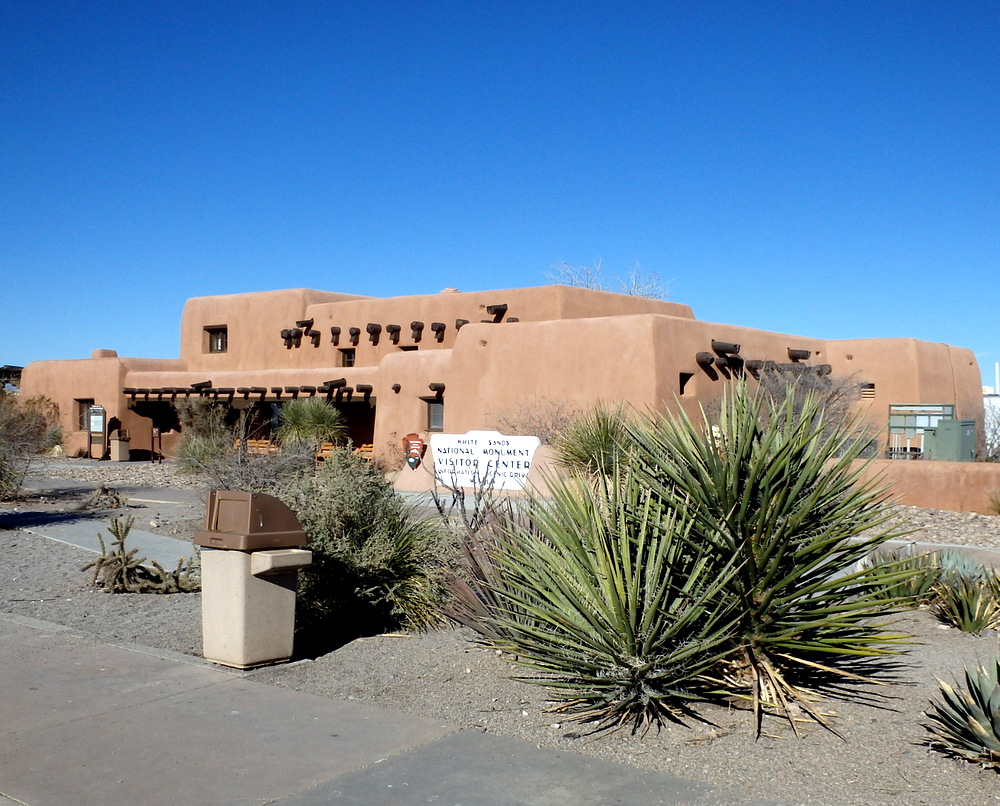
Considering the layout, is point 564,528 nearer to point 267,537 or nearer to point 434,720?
point 434,720

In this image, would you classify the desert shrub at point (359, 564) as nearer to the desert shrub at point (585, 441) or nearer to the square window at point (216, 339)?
the desert shrub at point (585, 441)

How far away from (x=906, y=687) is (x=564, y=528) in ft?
8.12

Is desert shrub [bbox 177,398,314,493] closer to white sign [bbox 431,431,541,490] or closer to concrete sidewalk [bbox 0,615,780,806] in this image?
white sign [bbox 431,431,541,490]

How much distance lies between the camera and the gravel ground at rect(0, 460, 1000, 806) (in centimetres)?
476

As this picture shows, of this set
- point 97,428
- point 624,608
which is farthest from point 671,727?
point 97,428

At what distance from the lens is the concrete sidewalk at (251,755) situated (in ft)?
15.3

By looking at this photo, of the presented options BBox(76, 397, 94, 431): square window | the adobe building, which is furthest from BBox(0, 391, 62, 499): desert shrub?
BBox(76, 397, 94, 431): square window

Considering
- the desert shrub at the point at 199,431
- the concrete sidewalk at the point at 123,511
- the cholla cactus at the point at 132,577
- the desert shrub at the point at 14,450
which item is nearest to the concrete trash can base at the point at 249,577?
the cholla cactus at the point at 132,577

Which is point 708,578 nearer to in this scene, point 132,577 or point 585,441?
point 132,577

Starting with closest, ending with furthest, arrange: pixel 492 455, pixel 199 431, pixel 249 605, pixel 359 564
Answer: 1. pixel 249 605
2. pixel 359 564
3. pixel 492 455
4. pixel 199 431

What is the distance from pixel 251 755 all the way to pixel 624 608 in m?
2.19

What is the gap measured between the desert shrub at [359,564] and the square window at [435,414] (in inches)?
805

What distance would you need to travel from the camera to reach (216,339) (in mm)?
41062

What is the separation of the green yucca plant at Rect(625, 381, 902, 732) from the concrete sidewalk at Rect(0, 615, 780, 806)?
1305 mm
